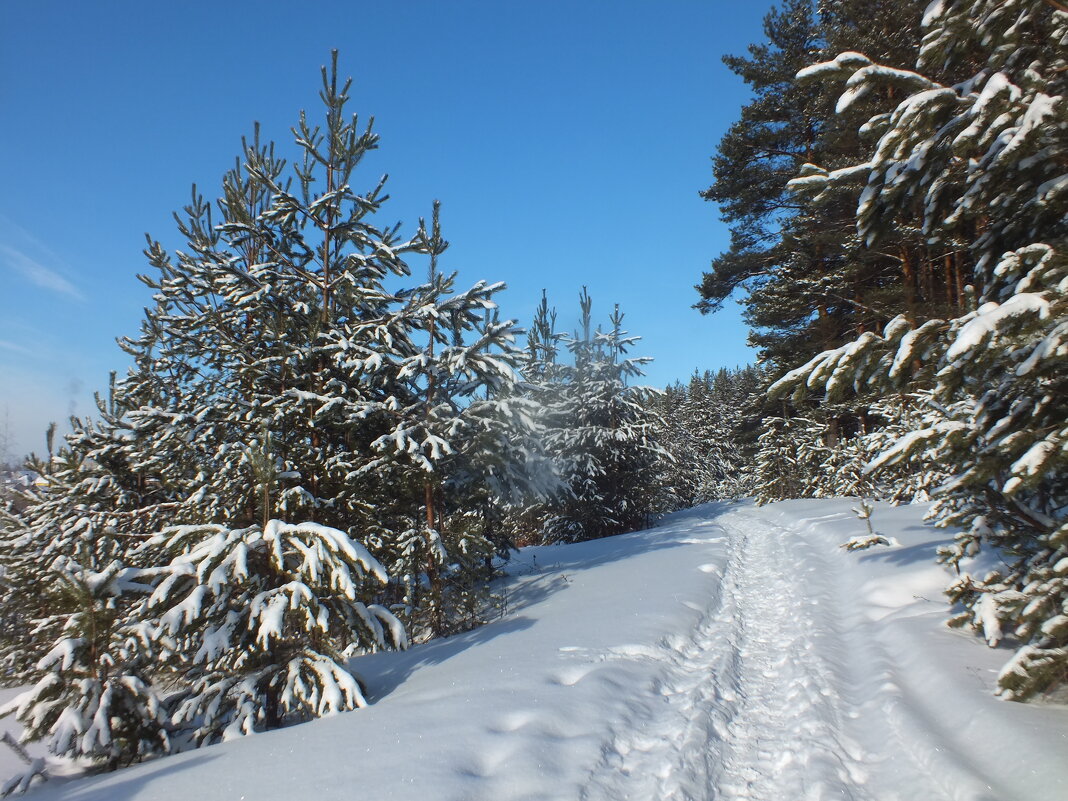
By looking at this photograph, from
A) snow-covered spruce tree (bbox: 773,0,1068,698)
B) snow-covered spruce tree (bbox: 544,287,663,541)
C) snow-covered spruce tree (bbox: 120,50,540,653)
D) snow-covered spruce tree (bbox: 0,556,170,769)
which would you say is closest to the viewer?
snow-covered spruce tree (bbox: 773,0,1068,698)

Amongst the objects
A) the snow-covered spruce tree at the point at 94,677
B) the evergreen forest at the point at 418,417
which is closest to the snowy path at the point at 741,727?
the evergreen forest at the point at 418,417

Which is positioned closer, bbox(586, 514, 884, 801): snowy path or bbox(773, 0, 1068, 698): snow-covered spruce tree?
bbox(773, 0, 1068, 698): snow-covered spruce tree

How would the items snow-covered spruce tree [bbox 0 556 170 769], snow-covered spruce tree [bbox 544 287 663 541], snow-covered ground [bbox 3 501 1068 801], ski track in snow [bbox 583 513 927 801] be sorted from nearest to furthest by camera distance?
snow-covered ground [bbox 3 501 1068 801] → ski track in snow [bbox 583 513 927 801] → snow-covered spruce tree [bbox 0 556 170 769] → snow-covered spruce tree [bbox 544 287 663 541]

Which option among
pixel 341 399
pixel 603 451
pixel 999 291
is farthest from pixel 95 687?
pixel 603 451

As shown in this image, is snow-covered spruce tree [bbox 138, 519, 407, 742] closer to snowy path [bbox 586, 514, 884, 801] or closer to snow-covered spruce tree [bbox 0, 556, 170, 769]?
snow-covered spruce tree [bbox 0, 556, 170, 769]

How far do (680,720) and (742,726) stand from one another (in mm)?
540

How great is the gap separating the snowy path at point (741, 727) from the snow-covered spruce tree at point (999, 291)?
59.9 inches

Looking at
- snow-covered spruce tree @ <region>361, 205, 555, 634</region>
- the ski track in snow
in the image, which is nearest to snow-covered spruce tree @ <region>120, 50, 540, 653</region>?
snow-covered spruce tree @ <region>361, 205, 555, 634</region>

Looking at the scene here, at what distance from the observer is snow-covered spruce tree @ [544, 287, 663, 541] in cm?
2009

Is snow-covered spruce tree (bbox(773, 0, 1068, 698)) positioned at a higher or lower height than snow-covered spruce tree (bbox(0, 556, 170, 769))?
higher

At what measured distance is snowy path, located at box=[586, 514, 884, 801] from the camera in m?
3.81

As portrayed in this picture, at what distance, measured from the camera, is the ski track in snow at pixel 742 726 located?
12.5ft

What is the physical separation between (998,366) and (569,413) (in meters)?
17.5

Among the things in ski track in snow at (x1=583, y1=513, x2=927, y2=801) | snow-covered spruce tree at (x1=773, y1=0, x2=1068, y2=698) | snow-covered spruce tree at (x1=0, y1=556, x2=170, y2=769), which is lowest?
ski track in snow at (x1=583, y1=513, x2=927, y2=801)
